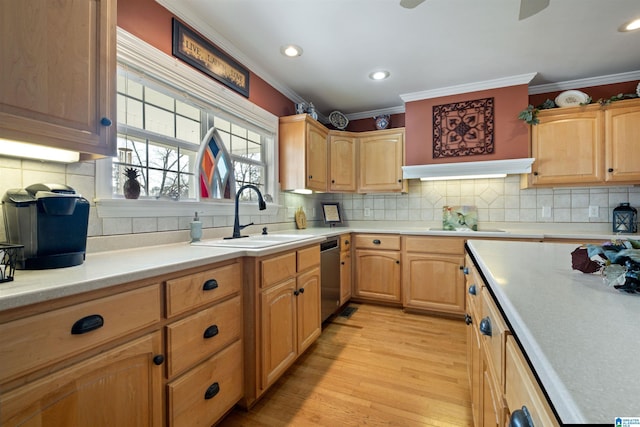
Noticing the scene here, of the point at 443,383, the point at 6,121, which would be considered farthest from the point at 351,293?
the point at 6,121

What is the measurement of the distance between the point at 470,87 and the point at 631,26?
45.5 inches

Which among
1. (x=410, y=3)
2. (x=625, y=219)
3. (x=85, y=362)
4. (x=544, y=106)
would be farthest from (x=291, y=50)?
(x=625, y=219)

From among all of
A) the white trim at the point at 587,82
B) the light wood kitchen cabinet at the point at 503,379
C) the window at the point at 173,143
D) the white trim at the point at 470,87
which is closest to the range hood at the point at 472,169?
the white trim at the point at 470,87

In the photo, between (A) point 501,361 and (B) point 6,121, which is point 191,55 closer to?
(B) point 6,121

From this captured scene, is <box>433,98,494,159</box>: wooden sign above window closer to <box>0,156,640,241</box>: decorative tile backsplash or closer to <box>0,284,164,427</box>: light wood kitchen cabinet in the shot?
<box>0,156,640,241</box>: decorative tile backsplash

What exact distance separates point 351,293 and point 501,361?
8.61ft

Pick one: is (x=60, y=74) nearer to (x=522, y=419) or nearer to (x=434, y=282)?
(x=522, y=419)

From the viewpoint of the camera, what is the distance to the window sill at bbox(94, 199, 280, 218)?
1.46 meters

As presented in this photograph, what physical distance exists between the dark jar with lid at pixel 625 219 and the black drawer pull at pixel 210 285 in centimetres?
359

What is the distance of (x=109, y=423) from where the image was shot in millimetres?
919

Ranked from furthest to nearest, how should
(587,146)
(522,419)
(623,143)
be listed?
(587,146) → (623,143) → (522,419)

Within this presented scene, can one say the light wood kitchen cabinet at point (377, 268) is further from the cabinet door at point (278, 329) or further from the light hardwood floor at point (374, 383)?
the cabinet door at point (278, 329)

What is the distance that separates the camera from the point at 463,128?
3047 millimetres

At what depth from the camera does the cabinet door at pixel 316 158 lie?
118 inches
